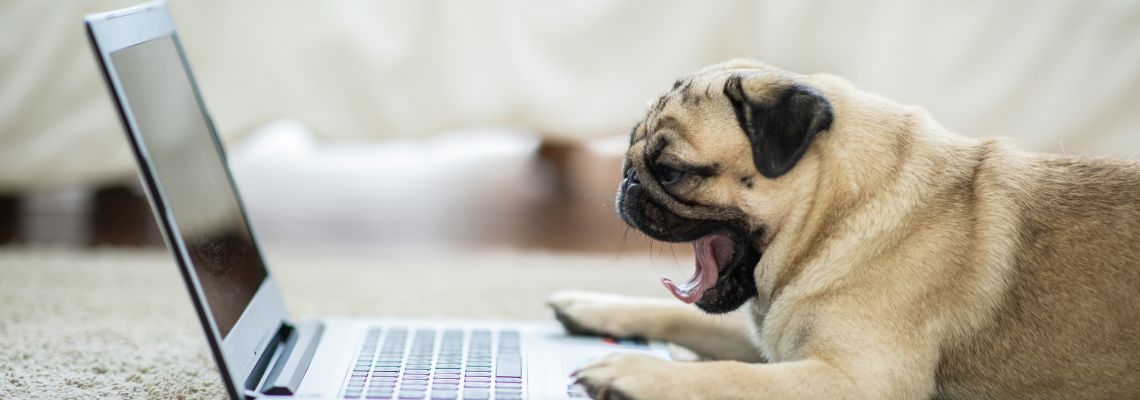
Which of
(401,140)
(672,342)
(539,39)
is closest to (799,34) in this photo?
(539,39)

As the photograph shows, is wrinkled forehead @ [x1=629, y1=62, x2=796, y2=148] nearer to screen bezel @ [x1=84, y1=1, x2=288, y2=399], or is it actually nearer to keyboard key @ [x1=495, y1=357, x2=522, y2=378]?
keyboard key @ [x1=495, y1=357, x2=522, y2=378]

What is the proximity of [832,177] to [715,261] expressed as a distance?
0.28 metres

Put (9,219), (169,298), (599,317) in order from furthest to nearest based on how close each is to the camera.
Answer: (9,219)
(169,298)
(599,317)

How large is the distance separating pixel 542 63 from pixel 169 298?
1.28 metres

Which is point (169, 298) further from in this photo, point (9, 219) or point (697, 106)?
point (697, 106)

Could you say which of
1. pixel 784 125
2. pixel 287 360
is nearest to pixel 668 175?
pixel 784 125

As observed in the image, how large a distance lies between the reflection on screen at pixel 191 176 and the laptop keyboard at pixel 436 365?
0.19m

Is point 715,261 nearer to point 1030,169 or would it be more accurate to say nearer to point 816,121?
point 816,121

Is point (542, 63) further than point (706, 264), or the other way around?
point (542, 63)

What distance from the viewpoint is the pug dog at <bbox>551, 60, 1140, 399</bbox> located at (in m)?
1.33

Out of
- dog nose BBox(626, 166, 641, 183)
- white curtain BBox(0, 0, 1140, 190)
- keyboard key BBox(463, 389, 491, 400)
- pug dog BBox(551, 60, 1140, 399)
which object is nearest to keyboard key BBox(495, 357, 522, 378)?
keyboard key BBox(463, 389, 491, 400)

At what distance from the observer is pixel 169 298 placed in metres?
2.11

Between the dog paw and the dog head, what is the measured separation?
184mm

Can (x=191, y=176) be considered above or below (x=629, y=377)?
above
